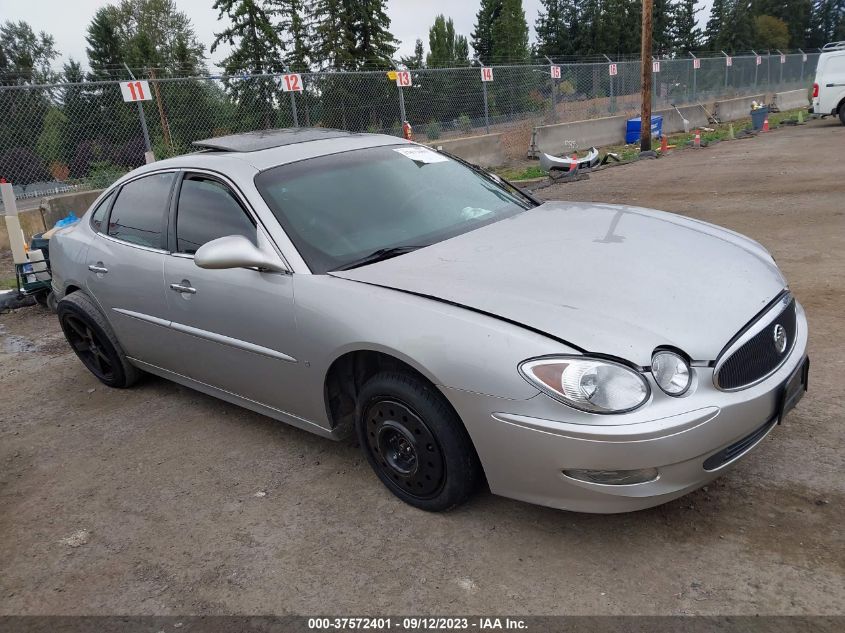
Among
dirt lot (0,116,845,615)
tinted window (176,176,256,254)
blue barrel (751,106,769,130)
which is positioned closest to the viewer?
dirt lot (0,116,845,615)

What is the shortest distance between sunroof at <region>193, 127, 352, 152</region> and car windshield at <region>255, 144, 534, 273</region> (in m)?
0.37

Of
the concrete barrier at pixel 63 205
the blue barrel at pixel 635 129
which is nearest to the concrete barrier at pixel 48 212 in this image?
the concrete barrier at pixel 63 205

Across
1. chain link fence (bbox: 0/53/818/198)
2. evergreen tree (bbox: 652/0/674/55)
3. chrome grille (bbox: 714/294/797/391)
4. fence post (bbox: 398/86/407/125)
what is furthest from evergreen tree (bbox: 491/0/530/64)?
chrome grille (bbox: 714/294/797/391)

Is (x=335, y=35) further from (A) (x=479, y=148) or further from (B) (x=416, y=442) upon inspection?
(B) (x=416, y=442)

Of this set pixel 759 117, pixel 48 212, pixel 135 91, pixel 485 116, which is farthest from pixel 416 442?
pixel 759 117

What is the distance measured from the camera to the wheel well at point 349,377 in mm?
2869

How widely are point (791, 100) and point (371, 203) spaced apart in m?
34.7

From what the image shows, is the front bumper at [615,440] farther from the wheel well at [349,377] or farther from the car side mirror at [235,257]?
the car side mirror at [235,257]

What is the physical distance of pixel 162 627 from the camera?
2439mm

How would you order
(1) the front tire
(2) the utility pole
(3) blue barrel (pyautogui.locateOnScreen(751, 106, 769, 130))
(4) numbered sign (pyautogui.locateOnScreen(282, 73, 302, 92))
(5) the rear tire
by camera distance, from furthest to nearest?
(3) blue barrel (pyautogui.locateOnScreen(751, 106, 769, 130)), (2) the utility pole, (4) numbered sign (pyautogui.locateOnScreen(282, 73, 302, 92)), (5) the rear tire, (1) the front tire

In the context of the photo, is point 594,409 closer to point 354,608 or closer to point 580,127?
point 354,608

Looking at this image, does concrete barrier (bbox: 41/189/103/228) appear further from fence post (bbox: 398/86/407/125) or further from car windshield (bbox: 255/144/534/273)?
car windshield (bbox: 255/144/534/273)

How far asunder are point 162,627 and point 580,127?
1967 cm

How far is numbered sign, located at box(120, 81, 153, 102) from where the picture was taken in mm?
10672
